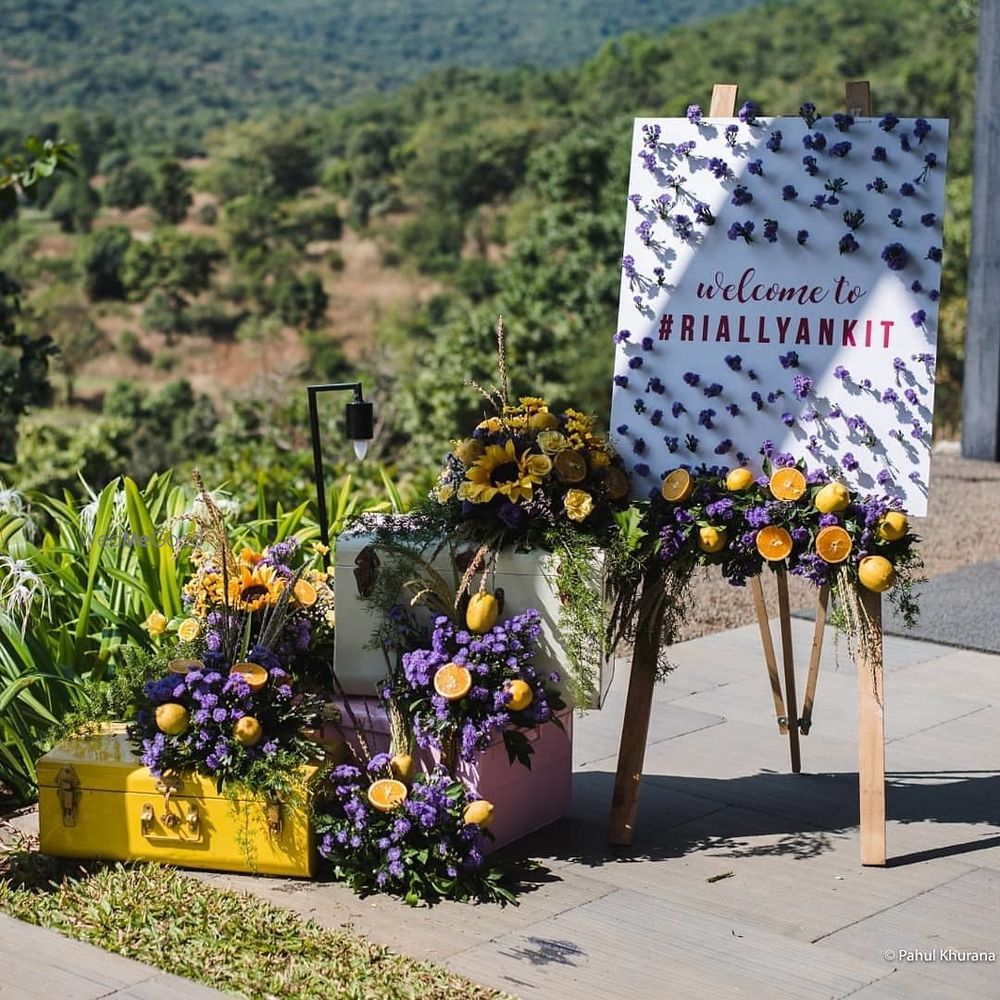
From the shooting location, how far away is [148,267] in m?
33.7

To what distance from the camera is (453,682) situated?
3.62 m

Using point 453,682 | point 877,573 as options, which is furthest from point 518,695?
point 877,573

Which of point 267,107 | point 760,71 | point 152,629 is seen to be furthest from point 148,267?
point 152,629

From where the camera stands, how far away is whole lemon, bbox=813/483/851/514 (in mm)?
3688

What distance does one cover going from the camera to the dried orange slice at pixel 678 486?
3832 millimetres

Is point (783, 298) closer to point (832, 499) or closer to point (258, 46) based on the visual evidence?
point (832, 499)

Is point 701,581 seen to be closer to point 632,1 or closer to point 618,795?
point 618,795

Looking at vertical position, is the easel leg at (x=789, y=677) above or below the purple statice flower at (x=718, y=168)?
below

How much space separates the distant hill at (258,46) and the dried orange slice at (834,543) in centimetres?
4002

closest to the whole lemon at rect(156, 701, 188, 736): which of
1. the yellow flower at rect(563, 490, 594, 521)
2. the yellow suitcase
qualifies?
the yellow suitcase

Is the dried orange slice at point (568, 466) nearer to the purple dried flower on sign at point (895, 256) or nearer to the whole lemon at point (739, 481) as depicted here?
the whole lemon at point (739, 481)

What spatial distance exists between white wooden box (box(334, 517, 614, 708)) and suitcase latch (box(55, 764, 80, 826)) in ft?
2.32

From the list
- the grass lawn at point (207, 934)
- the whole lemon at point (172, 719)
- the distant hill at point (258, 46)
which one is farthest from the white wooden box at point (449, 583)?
the distant hill at point (258, 46)

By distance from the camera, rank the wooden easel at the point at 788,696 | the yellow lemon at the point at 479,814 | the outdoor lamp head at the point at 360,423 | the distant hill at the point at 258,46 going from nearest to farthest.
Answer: the yellow lemon at the point at 479,814
the wooden easel at the point at 788,696
the outdoor lamp head at the point at 360,423
the distant hill at the point at 258,46
